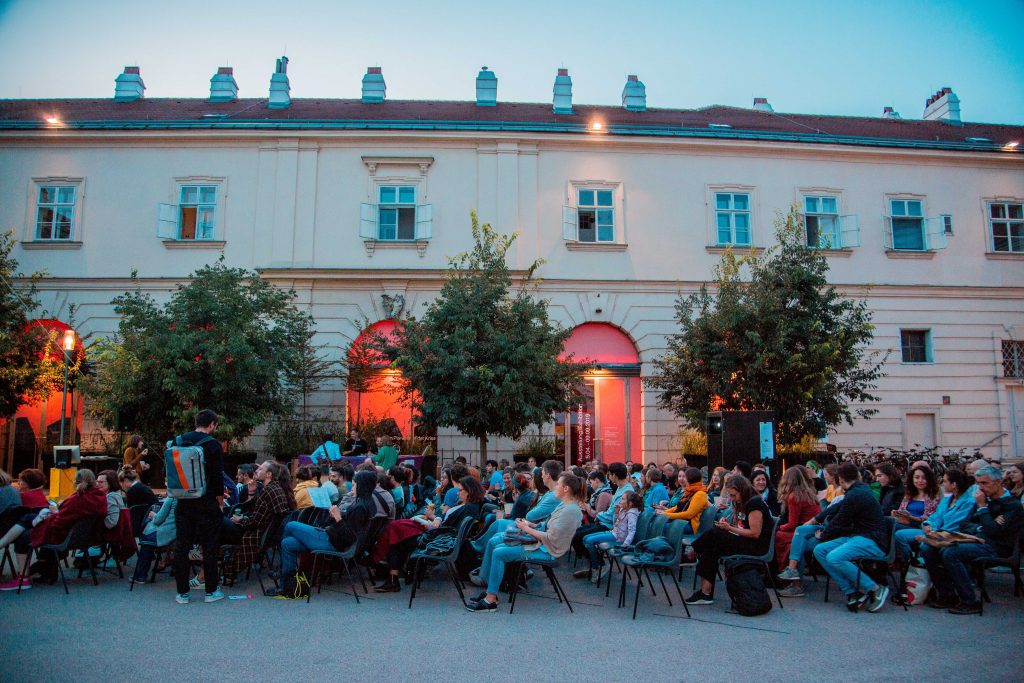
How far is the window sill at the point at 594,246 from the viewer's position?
20.5m

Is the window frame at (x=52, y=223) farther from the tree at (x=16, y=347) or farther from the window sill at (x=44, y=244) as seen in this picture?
the tree at (x=16, y=347)

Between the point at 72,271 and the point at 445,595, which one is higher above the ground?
the point at 72,271

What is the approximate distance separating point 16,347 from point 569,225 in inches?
578

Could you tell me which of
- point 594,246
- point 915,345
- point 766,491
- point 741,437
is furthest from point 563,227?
point 766,491

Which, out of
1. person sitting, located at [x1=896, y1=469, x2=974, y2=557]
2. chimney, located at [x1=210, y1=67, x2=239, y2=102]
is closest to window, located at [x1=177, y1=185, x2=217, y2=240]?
chimney, located at [x1=210, y1=67, x2=239, y2=102]

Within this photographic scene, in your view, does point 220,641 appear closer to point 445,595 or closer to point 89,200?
point 445,595

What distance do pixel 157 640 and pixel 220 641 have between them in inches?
20.5

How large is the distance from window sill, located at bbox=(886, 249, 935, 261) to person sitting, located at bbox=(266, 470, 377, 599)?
62.6 ft

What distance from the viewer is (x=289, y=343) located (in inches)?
711

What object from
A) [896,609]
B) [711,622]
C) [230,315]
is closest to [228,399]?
[230,315]

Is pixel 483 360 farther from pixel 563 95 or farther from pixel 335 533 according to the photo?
pixel 563 95

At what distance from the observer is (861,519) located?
23.4ft

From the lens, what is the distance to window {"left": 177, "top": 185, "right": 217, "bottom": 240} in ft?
67.9

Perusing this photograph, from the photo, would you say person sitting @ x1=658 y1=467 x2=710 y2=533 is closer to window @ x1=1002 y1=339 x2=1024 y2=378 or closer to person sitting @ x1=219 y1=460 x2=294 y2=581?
person sitting @ x1=219 y1=460 x2=294 y2=581
